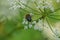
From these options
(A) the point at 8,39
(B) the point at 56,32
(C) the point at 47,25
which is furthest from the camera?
(A) the point at 8,39

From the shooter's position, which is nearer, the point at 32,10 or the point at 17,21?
the point at 32,10

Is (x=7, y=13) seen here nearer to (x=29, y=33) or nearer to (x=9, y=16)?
(x=9, y=16)

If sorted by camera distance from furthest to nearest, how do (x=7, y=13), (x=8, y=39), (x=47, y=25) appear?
(x=8, y=39), (x=7, y=13), (x=47, y=25)

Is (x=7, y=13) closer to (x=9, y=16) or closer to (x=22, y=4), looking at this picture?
(x=9, y=16)

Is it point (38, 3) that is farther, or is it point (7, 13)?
point (7, 13)

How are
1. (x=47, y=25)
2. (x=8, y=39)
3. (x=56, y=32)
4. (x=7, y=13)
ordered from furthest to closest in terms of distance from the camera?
(x=8, y=39)
(x=7, y=13)
(x=47, y=25)
(x=56, y=32)

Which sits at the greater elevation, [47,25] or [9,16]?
[9,16]

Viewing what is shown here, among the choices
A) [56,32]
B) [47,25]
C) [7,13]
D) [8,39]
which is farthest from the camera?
[8,39]

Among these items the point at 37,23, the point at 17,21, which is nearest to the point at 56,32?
the point at 37,23

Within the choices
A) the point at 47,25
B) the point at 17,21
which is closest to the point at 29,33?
the point at 17,21
